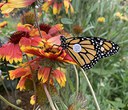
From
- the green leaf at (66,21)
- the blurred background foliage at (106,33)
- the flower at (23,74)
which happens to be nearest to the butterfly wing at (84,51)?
the flower at (23,74)

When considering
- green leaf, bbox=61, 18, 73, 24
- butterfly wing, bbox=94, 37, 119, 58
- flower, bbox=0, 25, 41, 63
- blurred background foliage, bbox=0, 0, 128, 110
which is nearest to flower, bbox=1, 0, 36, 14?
flower, bbox=0, 25, 41, 63

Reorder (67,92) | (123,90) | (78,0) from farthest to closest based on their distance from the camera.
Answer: (78,0)
(123,90)
(67,92)

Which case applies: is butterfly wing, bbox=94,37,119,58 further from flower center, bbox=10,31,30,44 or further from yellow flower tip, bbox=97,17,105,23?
yellow flower tip, bbox=97,17,105,23

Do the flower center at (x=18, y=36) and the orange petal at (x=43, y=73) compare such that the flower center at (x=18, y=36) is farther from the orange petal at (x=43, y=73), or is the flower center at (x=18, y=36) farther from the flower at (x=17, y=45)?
the orange petal at (x=43, y=73)

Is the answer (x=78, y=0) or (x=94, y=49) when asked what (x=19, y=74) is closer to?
(x=94, y=49)

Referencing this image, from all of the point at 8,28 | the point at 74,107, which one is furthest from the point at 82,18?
the point at 74,107

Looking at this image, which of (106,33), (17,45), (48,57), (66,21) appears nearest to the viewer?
(48,57)

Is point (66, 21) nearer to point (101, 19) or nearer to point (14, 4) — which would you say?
point (101, 19)


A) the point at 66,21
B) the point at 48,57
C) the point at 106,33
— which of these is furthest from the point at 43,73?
the point at 106,33

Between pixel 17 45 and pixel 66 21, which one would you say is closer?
pixel 17 45
